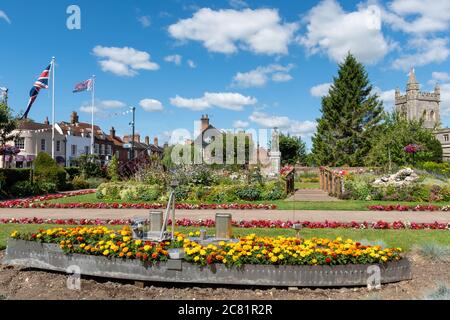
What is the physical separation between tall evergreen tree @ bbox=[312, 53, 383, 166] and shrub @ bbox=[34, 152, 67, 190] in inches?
1108

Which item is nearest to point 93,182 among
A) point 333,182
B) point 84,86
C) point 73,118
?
point 84,86

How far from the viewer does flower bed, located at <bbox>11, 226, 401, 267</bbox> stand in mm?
5438

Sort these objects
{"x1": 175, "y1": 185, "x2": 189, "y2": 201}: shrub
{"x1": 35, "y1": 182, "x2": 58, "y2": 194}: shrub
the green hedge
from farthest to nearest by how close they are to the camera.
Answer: {"x1": 35, "y1": 182, "x2": 58, "y2": 194}: shrub, the green hedge, {"x1": 175, "y1": 185, "x2": 189, "y2": 201}: shrub

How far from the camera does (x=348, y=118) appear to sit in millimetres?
43750

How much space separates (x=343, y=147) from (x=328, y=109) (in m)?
4.56

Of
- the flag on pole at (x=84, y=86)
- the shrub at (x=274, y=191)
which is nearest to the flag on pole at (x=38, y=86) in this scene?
the flag on pole at (x=84, y=86)

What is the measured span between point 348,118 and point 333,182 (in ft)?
86.4

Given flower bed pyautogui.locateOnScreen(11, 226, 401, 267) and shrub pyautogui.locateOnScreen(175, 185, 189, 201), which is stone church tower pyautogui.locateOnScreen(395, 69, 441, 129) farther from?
flower bed pyautogui.locateOnScreen(11, 226, 401, 267)

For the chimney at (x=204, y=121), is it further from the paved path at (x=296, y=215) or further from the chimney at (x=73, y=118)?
the paved path at (x=296, y=215)

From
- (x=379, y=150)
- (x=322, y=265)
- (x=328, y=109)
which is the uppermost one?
(x=328, y=109)

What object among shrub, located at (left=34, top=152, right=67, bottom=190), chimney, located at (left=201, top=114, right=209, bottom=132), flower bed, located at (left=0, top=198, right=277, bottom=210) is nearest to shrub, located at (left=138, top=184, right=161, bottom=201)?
flower bed, located at (left=0, top=198, right=277, bottom=210)
